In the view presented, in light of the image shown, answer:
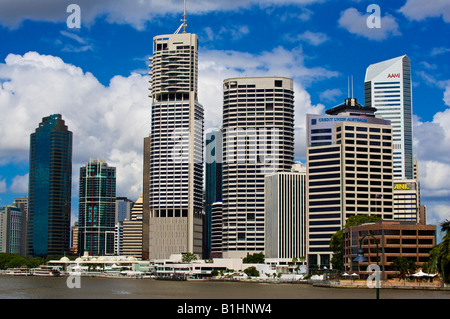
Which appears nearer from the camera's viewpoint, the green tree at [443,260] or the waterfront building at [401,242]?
the green tree at [443,260]

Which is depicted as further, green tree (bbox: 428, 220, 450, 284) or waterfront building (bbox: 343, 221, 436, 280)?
waterfront building (bbox: 343, 221, 436, 280)

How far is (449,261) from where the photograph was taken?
154ft

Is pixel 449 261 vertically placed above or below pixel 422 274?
above

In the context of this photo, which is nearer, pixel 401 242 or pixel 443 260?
pixel 443 260

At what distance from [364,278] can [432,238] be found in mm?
21204
